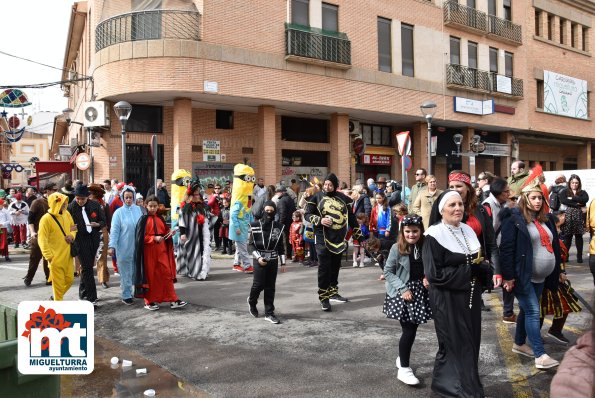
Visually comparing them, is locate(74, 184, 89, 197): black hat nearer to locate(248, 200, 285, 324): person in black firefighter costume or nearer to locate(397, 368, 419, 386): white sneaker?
locate(248, 200, 285, 324): person in black firefighter costume

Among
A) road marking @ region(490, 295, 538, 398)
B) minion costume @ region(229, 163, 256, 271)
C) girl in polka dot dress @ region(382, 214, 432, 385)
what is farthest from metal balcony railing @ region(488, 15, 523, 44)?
girl in polka dot dress @ region(382, 214, 432, 385)

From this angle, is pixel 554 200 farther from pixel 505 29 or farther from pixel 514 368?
pixel 505 29

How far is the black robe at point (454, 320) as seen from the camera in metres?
3.95

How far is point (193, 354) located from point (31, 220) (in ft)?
23.3

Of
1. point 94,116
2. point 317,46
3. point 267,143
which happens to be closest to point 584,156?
point 317,46

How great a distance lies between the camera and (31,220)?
428 inches

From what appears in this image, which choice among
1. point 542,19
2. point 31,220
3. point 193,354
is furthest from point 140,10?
point 542,19

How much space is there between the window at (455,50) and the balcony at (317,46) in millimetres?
7167

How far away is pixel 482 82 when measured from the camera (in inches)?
1009

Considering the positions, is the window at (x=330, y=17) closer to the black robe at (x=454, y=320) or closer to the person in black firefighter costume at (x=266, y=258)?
the person in black firefighter costume at (x=266, y=258)

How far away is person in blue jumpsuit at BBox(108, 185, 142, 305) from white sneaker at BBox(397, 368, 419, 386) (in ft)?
16.3

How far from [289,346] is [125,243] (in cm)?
370

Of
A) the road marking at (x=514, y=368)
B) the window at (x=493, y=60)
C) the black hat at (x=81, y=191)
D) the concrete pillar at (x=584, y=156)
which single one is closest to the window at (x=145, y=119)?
the black hat at (x=81, y=191)

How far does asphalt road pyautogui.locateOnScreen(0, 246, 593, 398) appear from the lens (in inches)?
180
